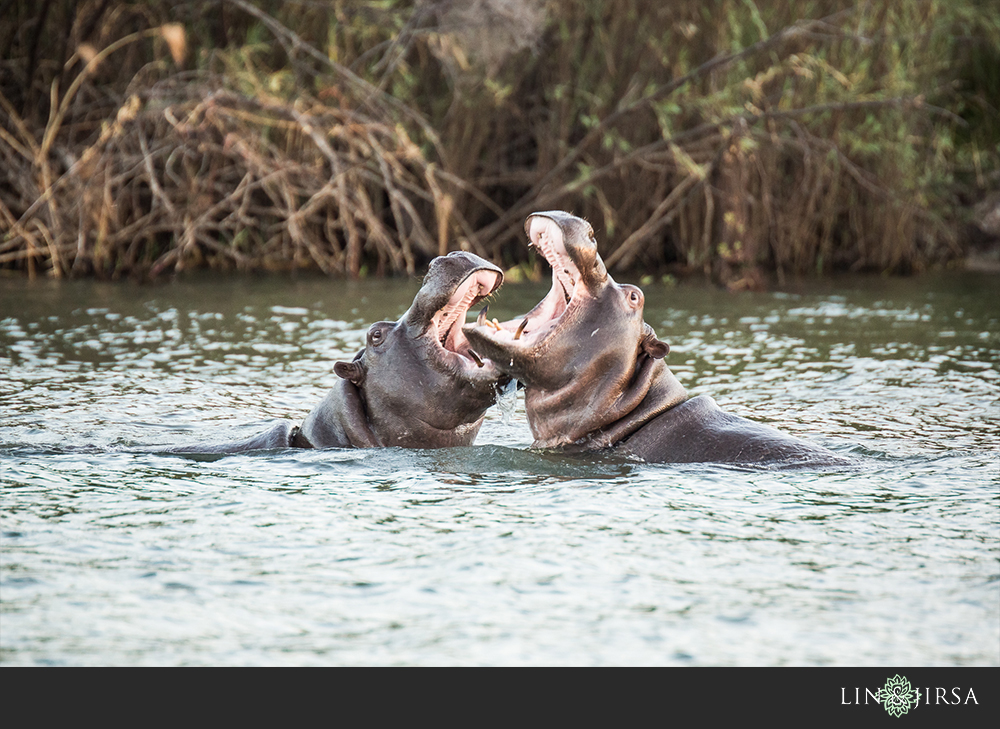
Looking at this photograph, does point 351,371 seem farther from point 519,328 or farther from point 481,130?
point 481,130

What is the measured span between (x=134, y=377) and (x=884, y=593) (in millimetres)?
5109

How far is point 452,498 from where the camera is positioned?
4504 mm

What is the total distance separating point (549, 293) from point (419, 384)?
64cm

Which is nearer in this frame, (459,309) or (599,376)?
(599,376)

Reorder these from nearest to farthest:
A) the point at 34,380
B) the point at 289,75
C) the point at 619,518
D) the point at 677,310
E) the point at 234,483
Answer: the point at 619,518 < the point at 234,483 < the point at 34,380 < the point at 677,310 < the point at 289,75

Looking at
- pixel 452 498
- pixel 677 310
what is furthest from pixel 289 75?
pixel 452 498

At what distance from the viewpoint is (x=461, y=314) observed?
5.33 m

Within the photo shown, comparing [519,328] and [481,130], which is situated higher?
[481,130]

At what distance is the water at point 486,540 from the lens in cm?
316

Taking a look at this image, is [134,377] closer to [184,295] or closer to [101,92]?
[184,295]
